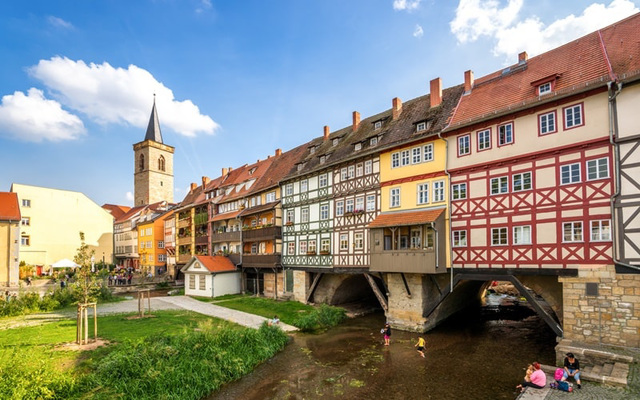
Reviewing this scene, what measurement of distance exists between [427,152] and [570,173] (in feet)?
22.0

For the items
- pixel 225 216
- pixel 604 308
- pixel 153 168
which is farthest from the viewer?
pixel 153 168

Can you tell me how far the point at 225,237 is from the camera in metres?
35.2

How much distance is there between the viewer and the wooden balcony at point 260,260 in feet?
95.7

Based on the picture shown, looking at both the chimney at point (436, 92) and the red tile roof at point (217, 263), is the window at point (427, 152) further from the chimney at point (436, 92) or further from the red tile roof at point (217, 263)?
the red tile roof at point (217, 263)

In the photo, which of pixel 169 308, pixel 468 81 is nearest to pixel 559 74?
pixel 468 81

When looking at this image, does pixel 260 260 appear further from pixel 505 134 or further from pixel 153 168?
pixel 153 168

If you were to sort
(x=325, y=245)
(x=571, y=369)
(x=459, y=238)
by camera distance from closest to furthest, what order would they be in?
(x=571, y=369), (x=459, y=238), (x=325, y=245)

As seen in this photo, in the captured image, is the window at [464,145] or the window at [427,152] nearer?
the window at [464,145]

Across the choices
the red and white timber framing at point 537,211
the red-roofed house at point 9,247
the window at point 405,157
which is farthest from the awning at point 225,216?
the red and white timber framing at point 537,211

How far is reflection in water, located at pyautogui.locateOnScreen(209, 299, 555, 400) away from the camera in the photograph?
12734 millimetres

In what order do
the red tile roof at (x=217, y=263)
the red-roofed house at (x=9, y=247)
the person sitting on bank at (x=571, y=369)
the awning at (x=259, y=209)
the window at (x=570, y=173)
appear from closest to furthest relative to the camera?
the person sitting on bank at (x=571, y=369)
the window at (x=570, y=173)
the awning at (x=259, y=209)
the red tile roof at (x=217, y=263)
the red-roofed house at (x=9, y=247)

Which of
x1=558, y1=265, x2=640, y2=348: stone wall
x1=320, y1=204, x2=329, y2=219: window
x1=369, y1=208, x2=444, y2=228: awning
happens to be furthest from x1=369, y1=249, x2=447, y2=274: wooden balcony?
x1=320, y1=204, x2=329, y2=219: window

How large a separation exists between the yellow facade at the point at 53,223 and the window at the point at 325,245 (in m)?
33.4

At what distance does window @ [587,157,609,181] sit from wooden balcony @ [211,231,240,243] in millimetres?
26717
